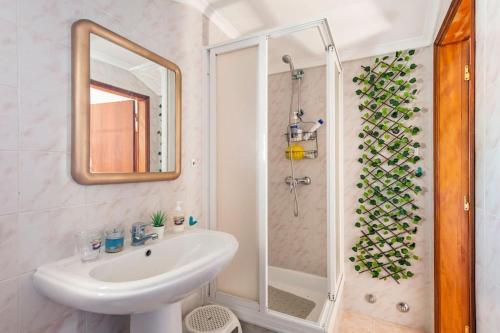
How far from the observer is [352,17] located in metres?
1.79

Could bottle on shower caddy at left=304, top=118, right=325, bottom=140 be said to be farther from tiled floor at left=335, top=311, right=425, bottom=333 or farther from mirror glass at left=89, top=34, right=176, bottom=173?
tiled floor at left=335, top=311, right=425, bottom=333

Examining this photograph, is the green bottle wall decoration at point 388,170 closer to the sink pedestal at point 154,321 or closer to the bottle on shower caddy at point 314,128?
the bottle on shower caddy at point 314,128

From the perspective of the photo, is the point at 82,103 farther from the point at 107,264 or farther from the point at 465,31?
the point at 465,31

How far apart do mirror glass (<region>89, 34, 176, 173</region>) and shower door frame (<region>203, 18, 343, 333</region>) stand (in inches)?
11.8

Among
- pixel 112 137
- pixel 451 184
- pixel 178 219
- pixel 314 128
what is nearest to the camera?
pixel 112 137

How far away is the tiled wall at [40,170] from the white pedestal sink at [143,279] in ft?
0.27

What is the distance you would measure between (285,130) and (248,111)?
3.50 feet

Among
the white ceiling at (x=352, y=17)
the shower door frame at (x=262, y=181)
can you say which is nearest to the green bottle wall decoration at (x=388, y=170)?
the white ceiling at (x=352, y=17)

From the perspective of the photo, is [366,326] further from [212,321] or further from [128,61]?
[128,61]

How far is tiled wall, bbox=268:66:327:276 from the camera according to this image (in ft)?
7.96

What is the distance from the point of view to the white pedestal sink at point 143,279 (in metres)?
0.73

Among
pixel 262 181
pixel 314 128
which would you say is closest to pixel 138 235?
pixel 262 181

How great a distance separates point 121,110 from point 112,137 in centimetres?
15

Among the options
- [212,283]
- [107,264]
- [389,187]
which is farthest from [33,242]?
[389,187]
